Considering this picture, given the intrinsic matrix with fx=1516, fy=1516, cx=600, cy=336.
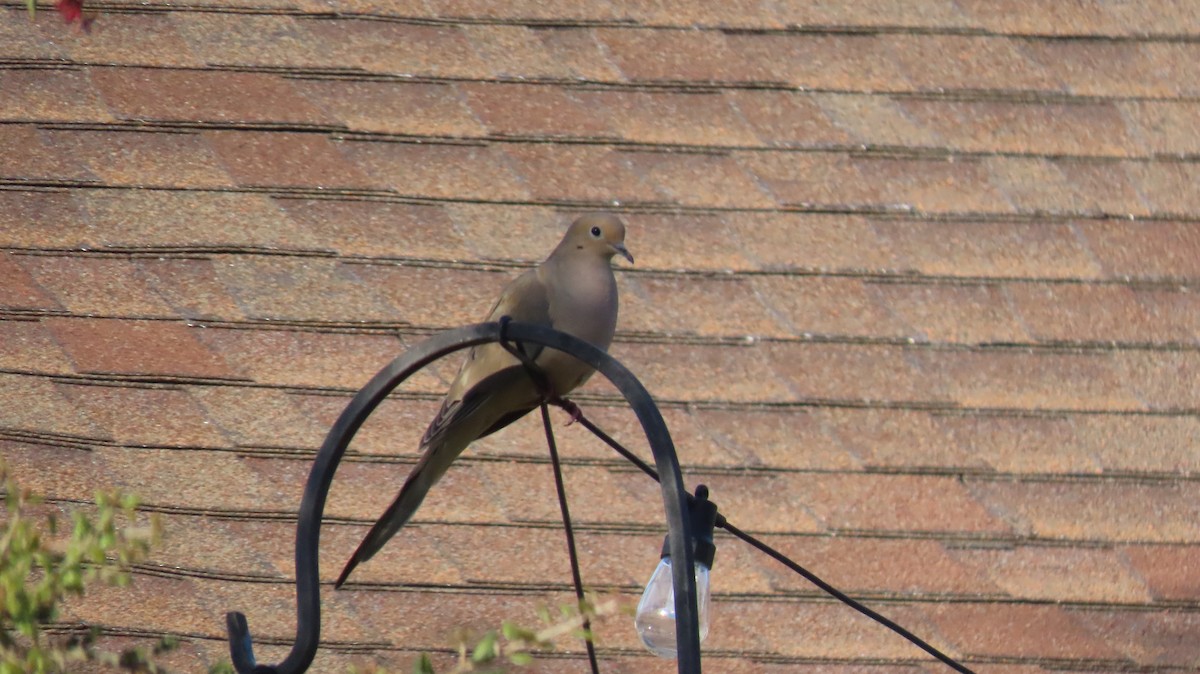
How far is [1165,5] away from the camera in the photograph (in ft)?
12.6

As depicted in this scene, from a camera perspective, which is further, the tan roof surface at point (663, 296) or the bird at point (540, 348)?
the tan roof surface at point (663, 296)

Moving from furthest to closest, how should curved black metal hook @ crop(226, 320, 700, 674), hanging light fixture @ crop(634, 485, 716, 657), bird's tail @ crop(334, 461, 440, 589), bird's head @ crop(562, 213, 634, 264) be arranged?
bird's head @ crop(562, 213, 634, 264)
bird's tail @ crop(334, 461, 440, 589)
hanging light fixture @ crop(634, 485, 716, 657)
curved black metal hook @ crop(226, 320, 700, 674)

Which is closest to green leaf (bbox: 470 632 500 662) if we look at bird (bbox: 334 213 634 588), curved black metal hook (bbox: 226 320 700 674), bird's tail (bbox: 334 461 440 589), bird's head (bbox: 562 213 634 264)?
curved black metal hook (bbox: 226 320 700 674)

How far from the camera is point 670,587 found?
7.77 ft

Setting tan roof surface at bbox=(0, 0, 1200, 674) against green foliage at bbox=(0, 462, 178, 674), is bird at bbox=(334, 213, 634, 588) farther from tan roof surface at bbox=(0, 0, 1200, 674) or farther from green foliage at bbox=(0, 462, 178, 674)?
tan roof surface at bbox=(0, 0, 1200, 674)

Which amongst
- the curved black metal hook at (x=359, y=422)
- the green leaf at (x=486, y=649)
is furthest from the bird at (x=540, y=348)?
the green leaf at (x=486, y=649)

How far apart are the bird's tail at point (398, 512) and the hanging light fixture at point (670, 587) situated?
492 millimetres

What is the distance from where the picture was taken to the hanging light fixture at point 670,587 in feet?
7.43

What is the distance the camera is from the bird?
2713 millimetres

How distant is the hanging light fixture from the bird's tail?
49 cm

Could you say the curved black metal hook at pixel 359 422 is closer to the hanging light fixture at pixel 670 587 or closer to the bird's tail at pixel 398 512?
the hanging light fixture at pixel 670 587

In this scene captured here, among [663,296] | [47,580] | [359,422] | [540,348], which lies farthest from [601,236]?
[47,580]

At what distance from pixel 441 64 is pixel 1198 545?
227 centimetres

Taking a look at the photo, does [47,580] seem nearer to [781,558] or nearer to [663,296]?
[781,558]
